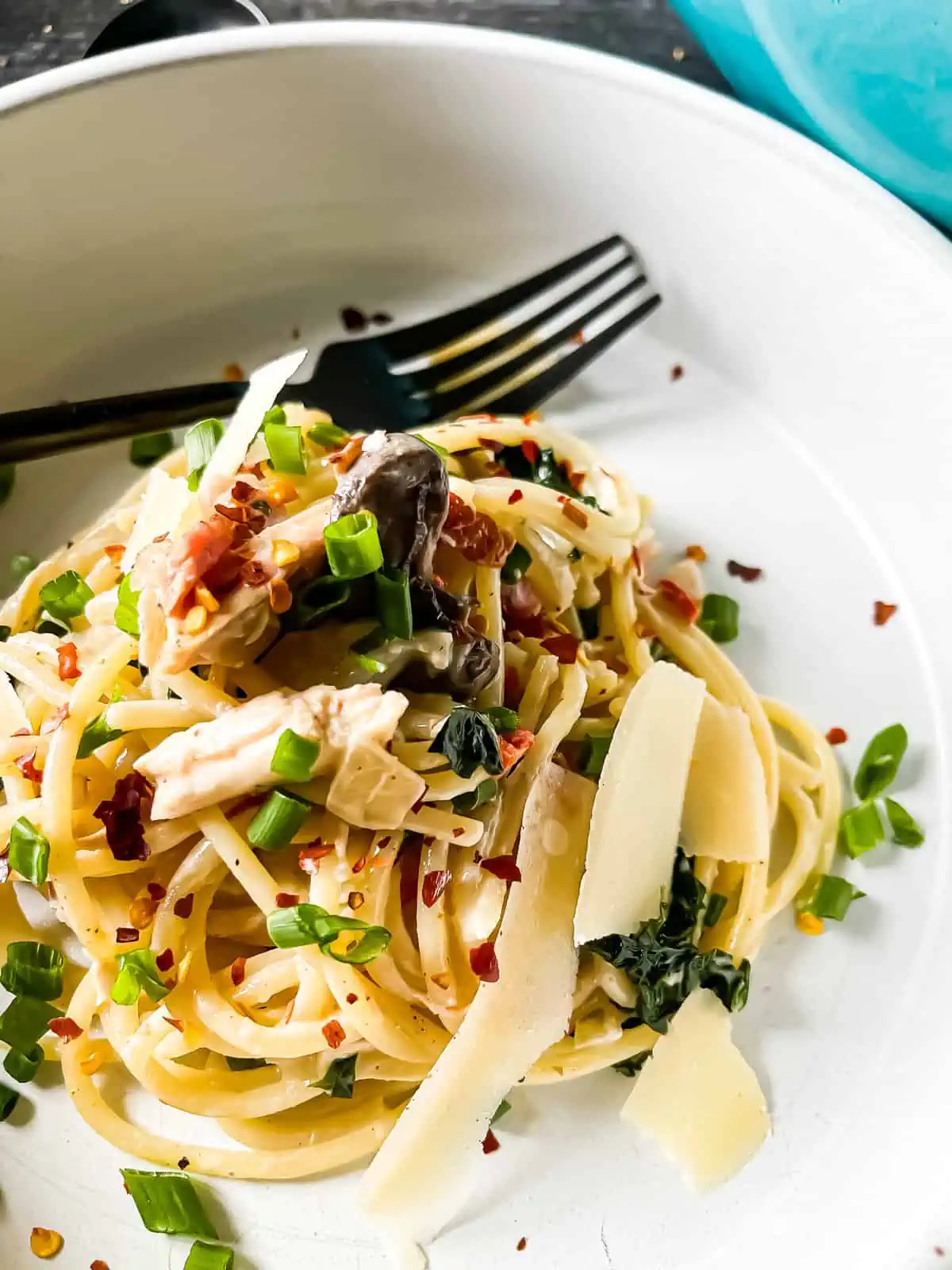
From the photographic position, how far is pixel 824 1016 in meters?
2.01

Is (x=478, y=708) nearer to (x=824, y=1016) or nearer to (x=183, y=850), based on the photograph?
(x=183, y=850)

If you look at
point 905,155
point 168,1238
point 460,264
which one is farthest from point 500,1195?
point 905,155

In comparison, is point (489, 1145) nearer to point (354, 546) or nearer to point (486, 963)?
point (486, 963)

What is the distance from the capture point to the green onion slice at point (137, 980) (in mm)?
1831

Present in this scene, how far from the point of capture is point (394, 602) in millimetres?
1827

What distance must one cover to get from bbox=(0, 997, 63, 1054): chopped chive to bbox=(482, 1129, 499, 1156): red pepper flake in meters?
0.83

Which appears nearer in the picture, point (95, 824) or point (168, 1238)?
point (168, 1238)

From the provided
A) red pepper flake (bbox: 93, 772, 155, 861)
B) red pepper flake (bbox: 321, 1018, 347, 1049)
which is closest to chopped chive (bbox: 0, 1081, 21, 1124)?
red pepper flake (bbox: 93, 772, 155, 861)

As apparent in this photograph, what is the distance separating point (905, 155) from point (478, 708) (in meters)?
1.55

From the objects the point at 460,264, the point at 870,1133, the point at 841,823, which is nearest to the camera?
the point at 870,1133

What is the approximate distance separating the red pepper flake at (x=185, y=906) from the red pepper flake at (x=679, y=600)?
1.15m

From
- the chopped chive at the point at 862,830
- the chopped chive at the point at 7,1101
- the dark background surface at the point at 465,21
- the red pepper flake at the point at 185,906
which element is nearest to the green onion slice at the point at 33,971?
the chopped chive at the point at 7,1101

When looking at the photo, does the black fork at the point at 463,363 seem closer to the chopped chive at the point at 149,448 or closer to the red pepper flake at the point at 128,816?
the chopped chive at the point at 149,448

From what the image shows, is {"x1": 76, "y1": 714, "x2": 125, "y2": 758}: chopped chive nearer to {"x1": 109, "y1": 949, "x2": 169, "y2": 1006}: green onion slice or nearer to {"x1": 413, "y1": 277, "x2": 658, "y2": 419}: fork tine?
{"x1": 109, "y1": 949, "x2": 169, "y2": 1006}: green onion slice
